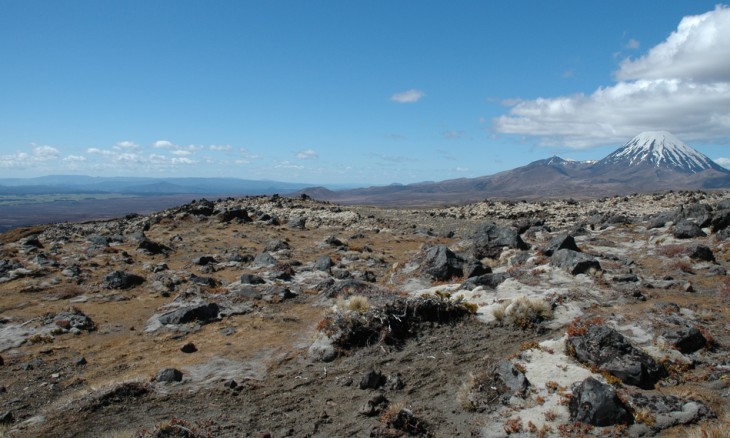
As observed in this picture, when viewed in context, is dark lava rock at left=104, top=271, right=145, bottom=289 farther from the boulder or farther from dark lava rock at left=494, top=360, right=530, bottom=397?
dark lava rock at left=494, top=360, right=530, bottom=397

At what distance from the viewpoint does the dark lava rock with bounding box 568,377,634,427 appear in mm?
8734

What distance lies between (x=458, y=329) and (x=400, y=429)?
221 inches

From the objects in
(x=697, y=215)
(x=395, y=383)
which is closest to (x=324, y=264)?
(x=395, y=383)

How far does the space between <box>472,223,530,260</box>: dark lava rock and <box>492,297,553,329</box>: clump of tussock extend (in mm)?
11163

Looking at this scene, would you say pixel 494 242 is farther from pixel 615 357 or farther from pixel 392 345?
pixel 615 357

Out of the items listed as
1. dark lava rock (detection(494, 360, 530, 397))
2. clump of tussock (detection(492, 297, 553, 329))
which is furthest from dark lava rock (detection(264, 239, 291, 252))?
dark lava rock (detection(494, 360, 530, 397))

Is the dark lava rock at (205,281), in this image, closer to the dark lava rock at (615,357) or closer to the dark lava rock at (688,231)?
the dark lava rock at (615,357)

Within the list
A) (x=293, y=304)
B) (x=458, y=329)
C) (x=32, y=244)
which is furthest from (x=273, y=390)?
(x=32, y=244)

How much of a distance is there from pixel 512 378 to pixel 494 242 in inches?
650

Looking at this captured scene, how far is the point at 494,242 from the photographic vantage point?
86.1 ft

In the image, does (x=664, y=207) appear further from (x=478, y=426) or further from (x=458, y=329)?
(x=478, y=426)

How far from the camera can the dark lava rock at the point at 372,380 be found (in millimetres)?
11289

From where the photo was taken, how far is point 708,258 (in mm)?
19547

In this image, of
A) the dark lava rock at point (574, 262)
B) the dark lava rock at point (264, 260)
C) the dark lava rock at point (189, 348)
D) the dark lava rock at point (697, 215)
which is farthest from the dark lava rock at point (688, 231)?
the dark lava rock at point (189, 348)
